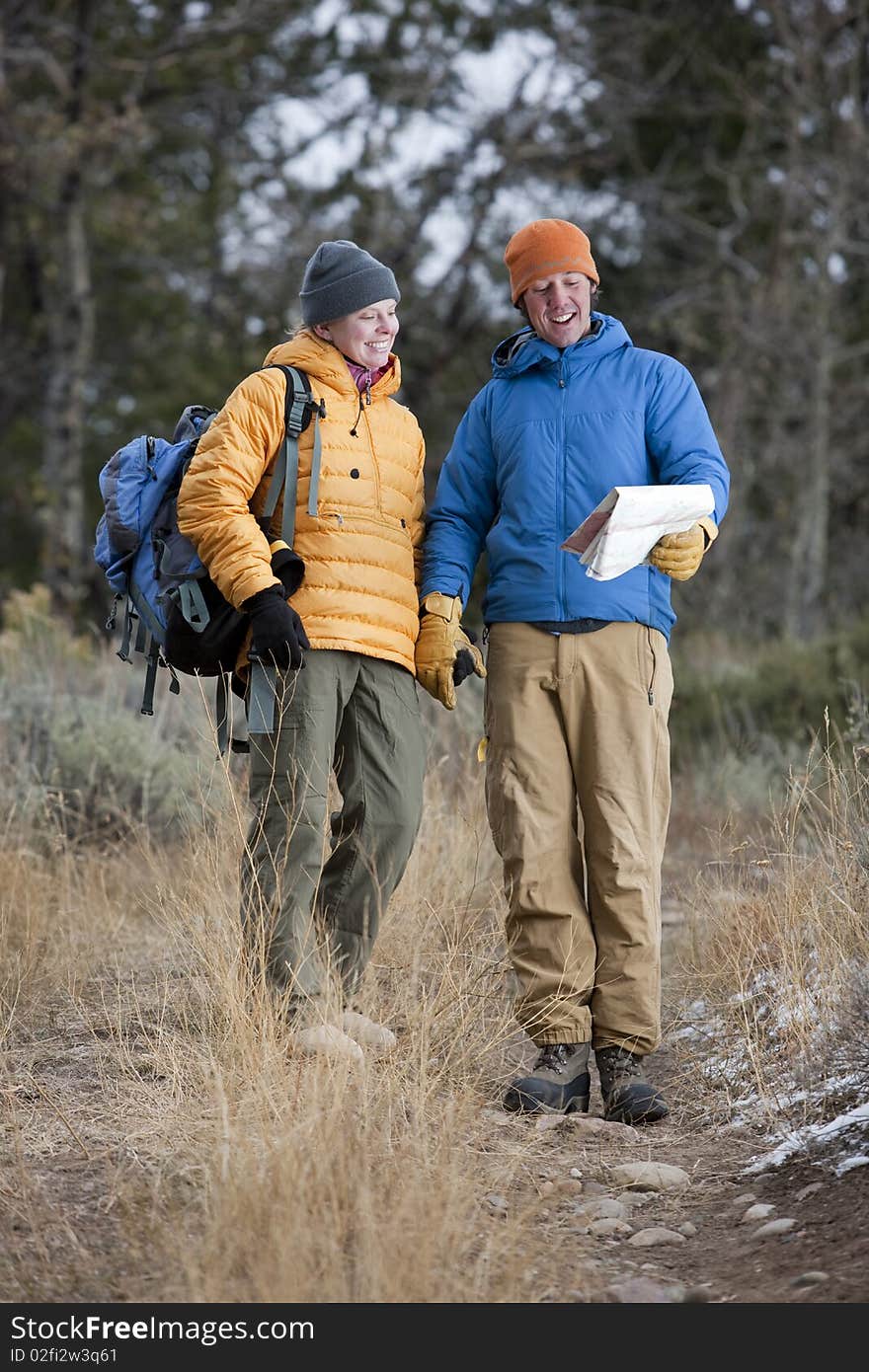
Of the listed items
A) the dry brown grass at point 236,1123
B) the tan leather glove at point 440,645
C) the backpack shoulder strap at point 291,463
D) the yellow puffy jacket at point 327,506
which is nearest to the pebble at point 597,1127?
the dry brown grass at point 236,1123

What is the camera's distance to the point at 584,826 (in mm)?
4023

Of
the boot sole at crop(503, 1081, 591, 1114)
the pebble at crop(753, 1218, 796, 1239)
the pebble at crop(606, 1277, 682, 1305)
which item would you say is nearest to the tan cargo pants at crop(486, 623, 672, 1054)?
the boot sole at crop(503, 1081, 591, 1114)

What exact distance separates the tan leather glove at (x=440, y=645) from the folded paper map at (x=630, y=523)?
0.46 meters

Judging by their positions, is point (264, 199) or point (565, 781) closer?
point (565, 781)

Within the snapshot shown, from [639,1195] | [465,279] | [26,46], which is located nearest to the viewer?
[639,1195]

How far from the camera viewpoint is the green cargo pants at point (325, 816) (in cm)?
398

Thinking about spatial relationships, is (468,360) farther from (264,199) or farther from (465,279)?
(264,199)

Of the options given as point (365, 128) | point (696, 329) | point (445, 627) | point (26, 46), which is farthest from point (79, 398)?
point (445, 627)

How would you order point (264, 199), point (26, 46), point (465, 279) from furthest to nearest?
point (264, 199), point (465, 279), point (26, 46)

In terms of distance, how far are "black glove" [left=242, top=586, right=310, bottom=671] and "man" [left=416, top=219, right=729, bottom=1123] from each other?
567 millimetres

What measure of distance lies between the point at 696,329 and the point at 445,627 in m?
12.1

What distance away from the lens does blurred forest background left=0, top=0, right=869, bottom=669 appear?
42.8ft

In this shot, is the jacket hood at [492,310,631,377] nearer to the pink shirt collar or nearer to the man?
the man

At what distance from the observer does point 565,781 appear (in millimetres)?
4027
